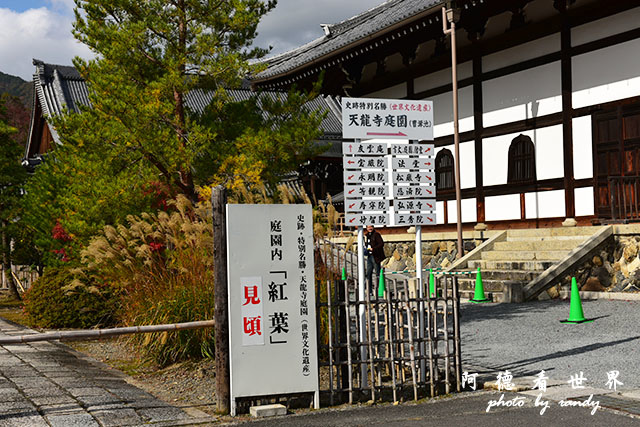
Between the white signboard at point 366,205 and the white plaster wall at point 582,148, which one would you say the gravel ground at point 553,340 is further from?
the white plaster wall at point 582,148

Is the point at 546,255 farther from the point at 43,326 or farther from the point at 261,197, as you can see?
the point at 43,326

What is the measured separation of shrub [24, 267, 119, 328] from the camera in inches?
425

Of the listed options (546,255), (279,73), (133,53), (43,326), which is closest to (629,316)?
(546,255)

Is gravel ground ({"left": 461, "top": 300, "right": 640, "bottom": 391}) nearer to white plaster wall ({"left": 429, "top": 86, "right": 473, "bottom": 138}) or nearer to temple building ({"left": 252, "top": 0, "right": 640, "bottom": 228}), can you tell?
temple building ({"left": 252, "top": 0, "right": 640, "bottom": 228})

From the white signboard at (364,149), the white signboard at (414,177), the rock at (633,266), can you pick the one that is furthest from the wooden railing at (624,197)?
the white signboard at (364,149)

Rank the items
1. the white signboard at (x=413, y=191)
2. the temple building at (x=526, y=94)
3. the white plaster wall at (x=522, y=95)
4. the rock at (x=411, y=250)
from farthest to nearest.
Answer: the rock at (x=411, y=250) < the white plaster wall at (x=522, y=95) < the temple building at (x=526, y=94) < the white signboard at (x=413, y=191)

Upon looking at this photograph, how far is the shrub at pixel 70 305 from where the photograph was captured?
35.4 feet

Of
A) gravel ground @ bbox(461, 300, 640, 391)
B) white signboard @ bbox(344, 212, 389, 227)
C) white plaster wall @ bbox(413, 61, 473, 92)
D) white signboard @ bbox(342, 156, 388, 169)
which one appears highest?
white plaster wall @ bbox(413, 61, 473, 92)

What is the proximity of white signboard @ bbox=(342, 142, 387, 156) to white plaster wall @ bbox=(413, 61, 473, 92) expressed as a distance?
9695mm

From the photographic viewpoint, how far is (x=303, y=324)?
5.57 m

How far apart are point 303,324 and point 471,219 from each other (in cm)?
1075

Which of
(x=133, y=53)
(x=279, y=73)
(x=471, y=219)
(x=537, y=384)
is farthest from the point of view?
(x=279, y=73)

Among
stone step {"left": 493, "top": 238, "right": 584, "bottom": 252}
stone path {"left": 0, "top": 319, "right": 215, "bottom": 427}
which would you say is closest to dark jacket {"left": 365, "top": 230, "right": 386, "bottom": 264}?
stone step {"left": 493, "top": 238, "right": 584, "bottom": 252}

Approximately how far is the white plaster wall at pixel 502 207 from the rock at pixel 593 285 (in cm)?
278
